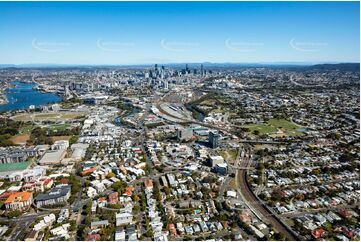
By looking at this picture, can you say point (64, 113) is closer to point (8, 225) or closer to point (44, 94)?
point (44, 94)

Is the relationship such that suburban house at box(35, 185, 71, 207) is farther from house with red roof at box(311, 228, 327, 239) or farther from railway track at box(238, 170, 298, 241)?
house with red roof at box(311, 228, 327, 239)

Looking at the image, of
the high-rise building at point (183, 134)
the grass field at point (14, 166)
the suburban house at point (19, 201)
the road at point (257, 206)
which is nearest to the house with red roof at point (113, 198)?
the suburban house at point (19, 201)

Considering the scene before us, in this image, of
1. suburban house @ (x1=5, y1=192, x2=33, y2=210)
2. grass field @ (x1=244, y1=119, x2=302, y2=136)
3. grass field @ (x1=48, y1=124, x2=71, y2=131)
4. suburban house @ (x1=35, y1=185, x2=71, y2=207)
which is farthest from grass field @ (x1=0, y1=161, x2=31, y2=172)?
grass field @ (x1=244, y1=119, x2=302, y2=136)

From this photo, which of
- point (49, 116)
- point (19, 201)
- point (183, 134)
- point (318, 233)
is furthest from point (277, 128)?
point (49, 116)

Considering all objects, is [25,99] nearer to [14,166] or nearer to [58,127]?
[58,127]

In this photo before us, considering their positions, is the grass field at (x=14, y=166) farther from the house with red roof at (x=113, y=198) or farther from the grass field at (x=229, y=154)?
the grass field at (x=229, y=154)

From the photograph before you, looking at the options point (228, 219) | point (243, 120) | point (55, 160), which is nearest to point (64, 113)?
point (55, 160)
